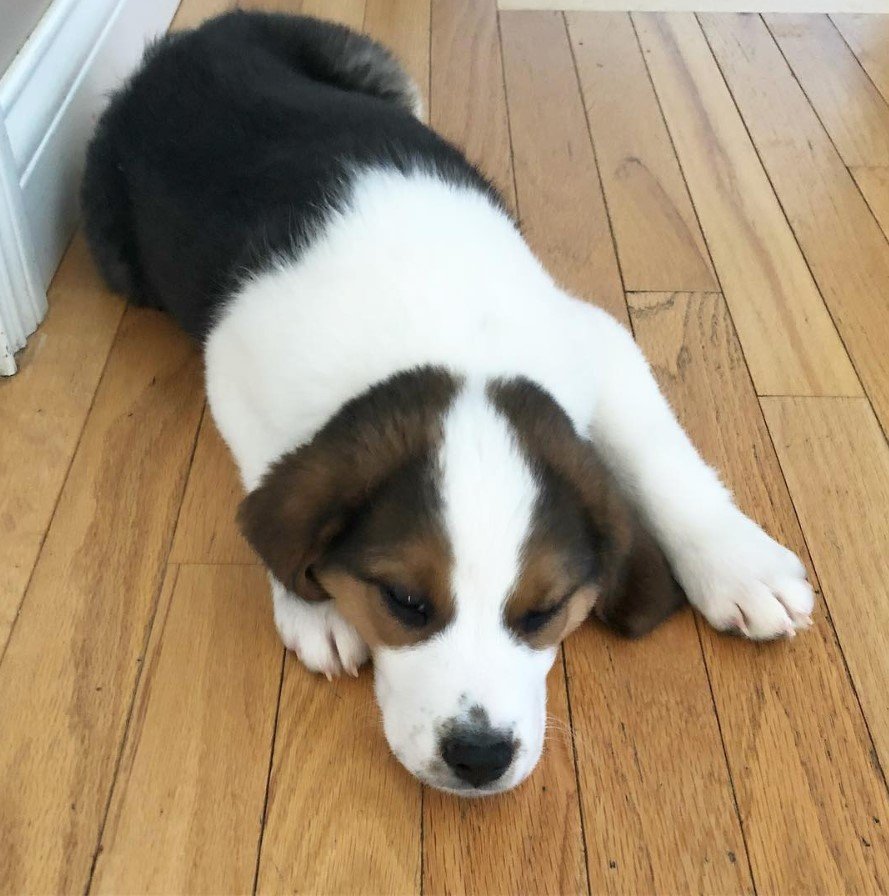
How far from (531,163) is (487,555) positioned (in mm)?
2333

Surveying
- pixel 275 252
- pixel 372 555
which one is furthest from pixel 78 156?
pixel 372 555

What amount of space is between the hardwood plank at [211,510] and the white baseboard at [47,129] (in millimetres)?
645

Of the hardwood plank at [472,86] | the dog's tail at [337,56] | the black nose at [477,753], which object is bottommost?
the hardwood plank at [472,86]

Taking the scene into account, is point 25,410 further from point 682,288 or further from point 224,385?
point 682,288

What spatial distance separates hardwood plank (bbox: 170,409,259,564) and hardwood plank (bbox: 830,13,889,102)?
10.3 ft

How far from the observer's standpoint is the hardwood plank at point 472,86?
3785 mm

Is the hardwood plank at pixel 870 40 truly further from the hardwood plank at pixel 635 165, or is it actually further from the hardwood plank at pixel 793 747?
the hardwood plank at pixel 793 747

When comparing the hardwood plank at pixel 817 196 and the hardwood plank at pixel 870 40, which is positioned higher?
the hardwood plank at pixel 817 196

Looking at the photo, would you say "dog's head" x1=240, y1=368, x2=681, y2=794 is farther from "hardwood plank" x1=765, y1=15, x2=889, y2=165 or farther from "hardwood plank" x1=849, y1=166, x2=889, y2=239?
"hardwood plank" x1=765, y1=15, x2=889, y2=165

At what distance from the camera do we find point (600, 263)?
10.7 feet

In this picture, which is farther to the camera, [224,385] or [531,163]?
[531,163]

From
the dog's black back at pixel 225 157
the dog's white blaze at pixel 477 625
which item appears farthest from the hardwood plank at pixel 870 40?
the dog's white blaze at pixel 477 625

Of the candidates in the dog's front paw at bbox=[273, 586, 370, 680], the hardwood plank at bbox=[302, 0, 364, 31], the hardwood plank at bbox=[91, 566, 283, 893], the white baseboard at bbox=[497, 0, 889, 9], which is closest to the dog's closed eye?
the dog's front paw at bbox=[273, 586, 370, 680]

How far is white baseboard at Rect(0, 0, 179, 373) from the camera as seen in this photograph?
109 inches
